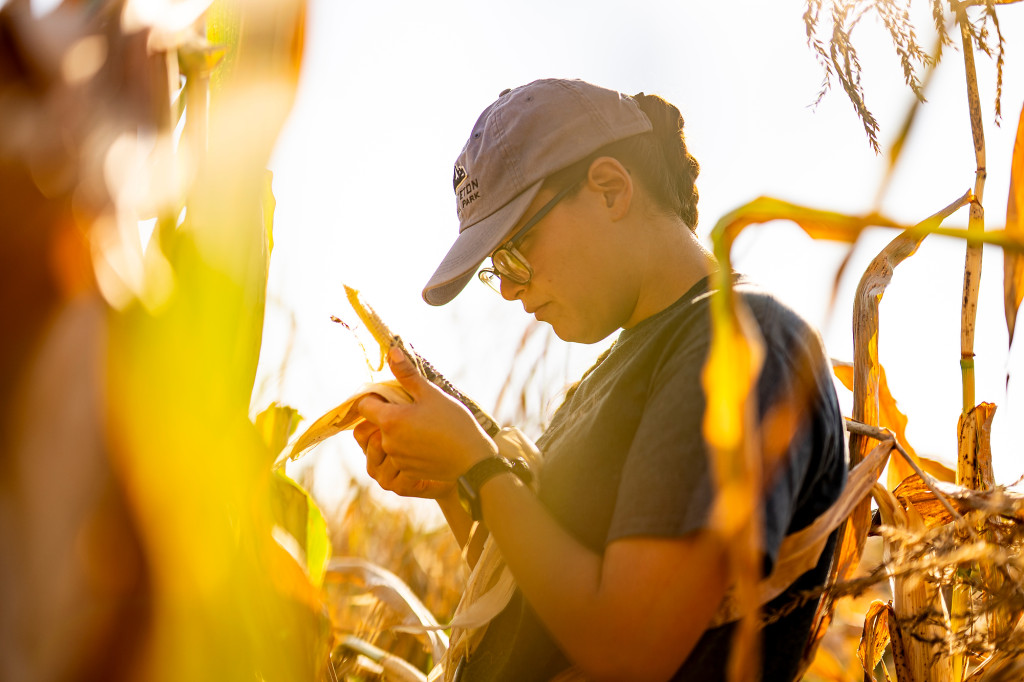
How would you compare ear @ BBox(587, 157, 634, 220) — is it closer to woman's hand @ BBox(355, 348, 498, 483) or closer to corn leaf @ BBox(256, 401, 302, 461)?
woman's hand @ BBox(355, 348, 498, 483)

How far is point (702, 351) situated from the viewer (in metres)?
0.91

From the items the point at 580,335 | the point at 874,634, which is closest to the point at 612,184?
the point at 580,335

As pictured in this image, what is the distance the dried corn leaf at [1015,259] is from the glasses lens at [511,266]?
716mm

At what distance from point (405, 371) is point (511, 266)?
0.30m

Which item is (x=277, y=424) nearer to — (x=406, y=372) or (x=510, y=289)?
(x=406, y=372)

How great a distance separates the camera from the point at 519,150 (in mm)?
1249

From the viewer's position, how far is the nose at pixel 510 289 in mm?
1253

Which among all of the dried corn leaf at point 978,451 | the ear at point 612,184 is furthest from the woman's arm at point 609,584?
the dried corn leaf at point 978,451

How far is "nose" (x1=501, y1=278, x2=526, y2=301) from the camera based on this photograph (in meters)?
1.25

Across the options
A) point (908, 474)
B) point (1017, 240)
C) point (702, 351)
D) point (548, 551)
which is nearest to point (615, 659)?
point (548, 551)

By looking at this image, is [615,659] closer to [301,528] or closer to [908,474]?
[301,528]

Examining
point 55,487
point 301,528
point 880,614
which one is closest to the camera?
point 55,487

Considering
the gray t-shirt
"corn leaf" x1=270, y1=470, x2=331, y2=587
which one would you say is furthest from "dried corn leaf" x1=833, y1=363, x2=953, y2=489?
"corn leaf" x1=270, y1=470, x2=331, y2=587

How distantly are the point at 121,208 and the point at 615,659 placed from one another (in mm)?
668
